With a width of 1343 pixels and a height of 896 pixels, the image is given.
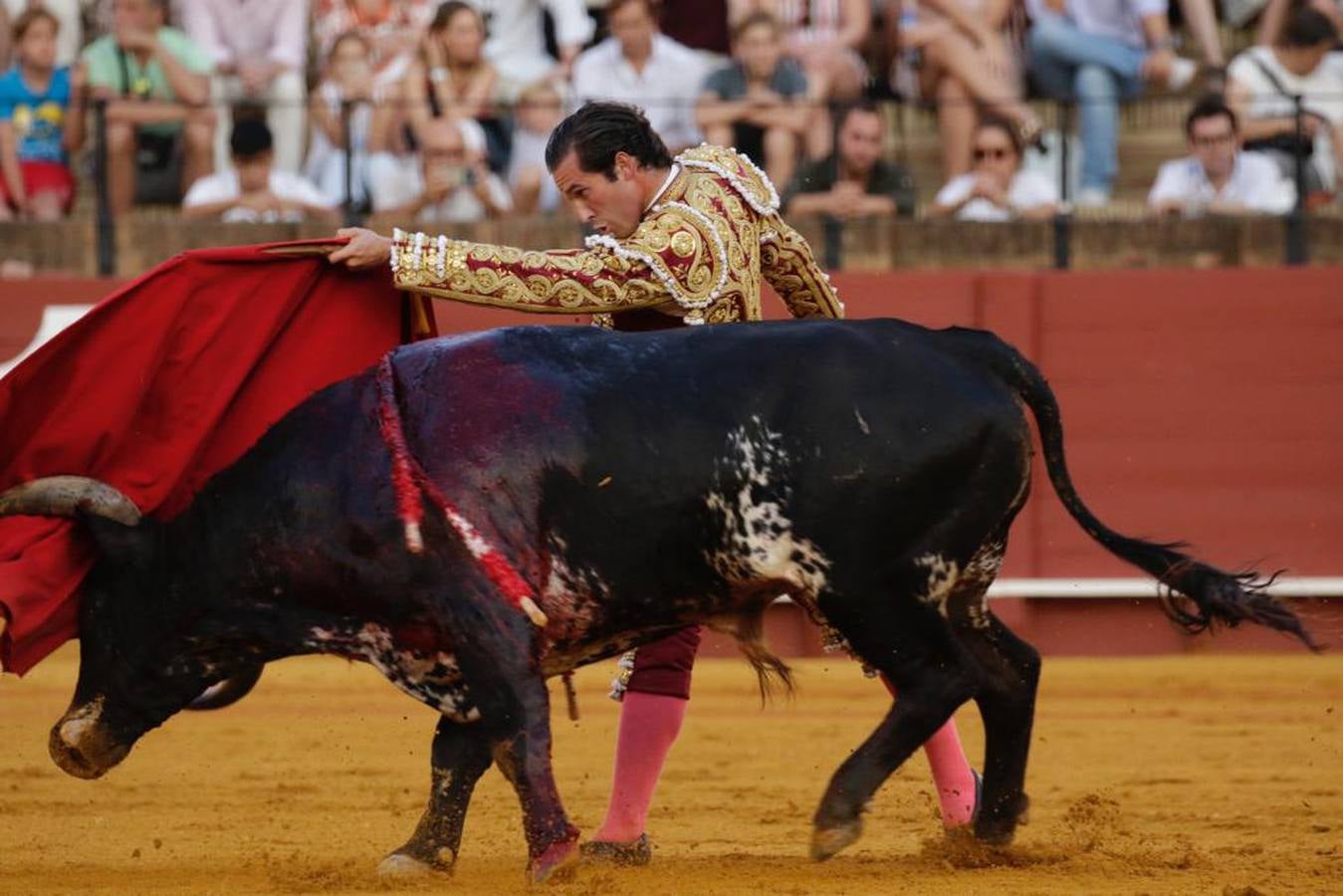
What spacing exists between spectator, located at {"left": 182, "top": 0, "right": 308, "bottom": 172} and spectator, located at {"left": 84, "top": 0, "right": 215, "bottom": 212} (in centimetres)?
18

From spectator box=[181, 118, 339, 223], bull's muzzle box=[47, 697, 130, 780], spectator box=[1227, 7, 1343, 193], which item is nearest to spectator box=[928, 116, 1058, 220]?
spectator box=[1227, 7, 1343, 193]

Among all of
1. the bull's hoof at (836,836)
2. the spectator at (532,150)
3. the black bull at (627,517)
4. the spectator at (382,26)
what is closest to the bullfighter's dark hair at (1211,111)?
the spectator at (532,150)

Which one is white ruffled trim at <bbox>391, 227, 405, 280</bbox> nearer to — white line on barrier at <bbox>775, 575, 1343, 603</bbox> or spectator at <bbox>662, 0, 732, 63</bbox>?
white line on barrier at <bbox>775, 575, 1343, 603</bbox>

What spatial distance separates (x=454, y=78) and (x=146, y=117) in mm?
1196

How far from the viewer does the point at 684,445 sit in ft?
13.5

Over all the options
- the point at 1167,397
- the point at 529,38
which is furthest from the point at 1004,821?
the point at 529,38

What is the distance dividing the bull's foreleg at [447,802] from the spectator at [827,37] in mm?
4875

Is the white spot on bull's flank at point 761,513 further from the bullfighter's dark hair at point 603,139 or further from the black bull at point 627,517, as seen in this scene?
the bullfighter's dark hair at point 603,139

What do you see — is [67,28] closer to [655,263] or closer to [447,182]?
[447,182]

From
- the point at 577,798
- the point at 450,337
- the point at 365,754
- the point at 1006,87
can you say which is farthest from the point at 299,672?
the point at 450,337

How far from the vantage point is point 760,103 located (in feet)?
28.0

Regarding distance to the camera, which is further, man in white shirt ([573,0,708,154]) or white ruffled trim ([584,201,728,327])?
man in white shirt ([573,0,708,154])

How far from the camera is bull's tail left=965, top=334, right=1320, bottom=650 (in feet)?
13.8

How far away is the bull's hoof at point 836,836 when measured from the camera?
13.5 ft
